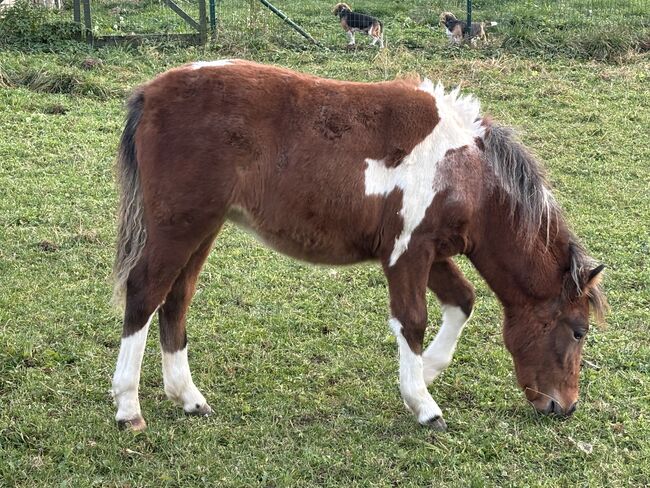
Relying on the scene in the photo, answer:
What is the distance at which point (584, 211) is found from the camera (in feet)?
21.8

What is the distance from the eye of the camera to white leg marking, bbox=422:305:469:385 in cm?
425

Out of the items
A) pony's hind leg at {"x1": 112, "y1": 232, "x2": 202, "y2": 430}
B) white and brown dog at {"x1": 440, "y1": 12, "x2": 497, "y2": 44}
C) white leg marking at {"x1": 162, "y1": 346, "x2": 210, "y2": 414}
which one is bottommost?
white leg marking at {"x1": 162, "y1": 346, "x2": 210, "y2": 414}

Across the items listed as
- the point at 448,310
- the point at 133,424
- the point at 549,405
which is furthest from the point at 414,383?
the point at 133,424

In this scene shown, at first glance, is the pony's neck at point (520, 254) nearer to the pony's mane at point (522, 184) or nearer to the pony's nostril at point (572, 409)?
the pony's mane at point (522, 184)

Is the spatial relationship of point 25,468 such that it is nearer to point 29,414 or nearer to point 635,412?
point 29,414

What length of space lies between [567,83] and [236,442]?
Answer: 7.81 metres

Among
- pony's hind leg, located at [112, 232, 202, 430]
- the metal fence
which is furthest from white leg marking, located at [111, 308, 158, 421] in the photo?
the metal fence

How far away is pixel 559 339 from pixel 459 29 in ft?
28.4

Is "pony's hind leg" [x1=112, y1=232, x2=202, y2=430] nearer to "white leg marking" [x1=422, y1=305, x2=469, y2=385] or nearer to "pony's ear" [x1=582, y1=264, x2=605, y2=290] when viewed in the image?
"white leg marking" [x1=422, y1=305, x2=469, y2=385]

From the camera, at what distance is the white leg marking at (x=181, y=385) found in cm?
402

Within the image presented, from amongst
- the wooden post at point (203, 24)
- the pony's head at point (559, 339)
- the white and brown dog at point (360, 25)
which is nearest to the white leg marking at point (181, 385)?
the pony's head at point (559, 339)

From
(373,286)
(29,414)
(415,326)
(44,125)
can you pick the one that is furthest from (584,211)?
(44,125)

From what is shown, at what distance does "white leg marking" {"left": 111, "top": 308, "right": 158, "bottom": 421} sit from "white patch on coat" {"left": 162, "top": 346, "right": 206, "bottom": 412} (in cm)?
22

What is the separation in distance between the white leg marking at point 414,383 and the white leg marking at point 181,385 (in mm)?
1030
